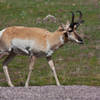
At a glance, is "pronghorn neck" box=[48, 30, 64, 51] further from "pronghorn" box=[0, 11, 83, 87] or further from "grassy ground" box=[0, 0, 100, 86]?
"grassy ground" box=[0, 0, 100, 86]

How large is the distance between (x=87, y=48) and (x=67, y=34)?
8.68m

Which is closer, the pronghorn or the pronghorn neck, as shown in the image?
the pronghorn

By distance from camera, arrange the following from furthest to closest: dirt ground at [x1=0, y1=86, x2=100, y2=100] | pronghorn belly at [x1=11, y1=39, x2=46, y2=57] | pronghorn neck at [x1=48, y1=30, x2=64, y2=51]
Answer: pronghorn neck at [x1=48, y1=30, x2=64, y2=51]
pronghorn belly at [x1=11, y1=39, x2=46, y2=57]
dirt ground at [x1=0, y1=86, x2=100, y2=100]

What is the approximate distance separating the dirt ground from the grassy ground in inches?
96.8

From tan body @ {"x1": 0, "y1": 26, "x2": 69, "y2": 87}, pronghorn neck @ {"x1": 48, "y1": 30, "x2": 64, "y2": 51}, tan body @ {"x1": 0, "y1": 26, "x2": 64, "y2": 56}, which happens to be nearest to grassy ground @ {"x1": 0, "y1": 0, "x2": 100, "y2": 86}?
tan body @ {"x1": 0, "y1": 26, "x2": 69, "y2": 87}

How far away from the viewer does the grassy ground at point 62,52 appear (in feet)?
53.5

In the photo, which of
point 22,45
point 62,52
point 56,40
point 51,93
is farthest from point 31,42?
point 62,52

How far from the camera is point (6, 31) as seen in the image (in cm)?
1488

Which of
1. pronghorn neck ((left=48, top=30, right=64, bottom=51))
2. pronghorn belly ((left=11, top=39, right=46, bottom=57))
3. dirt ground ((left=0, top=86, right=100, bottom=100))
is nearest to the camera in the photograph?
dirt ground ((left=0, top=86, right=100, bottom=100))

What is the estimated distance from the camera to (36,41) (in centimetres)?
1429

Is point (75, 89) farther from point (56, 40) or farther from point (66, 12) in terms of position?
point (66, 12)

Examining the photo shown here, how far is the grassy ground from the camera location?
16.3 m

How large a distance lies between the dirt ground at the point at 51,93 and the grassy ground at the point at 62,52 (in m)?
2.46

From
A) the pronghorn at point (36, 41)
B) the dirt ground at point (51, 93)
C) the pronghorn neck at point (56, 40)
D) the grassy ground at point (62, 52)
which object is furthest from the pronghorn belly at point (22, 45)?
the dirt ground at point (51, 93)
